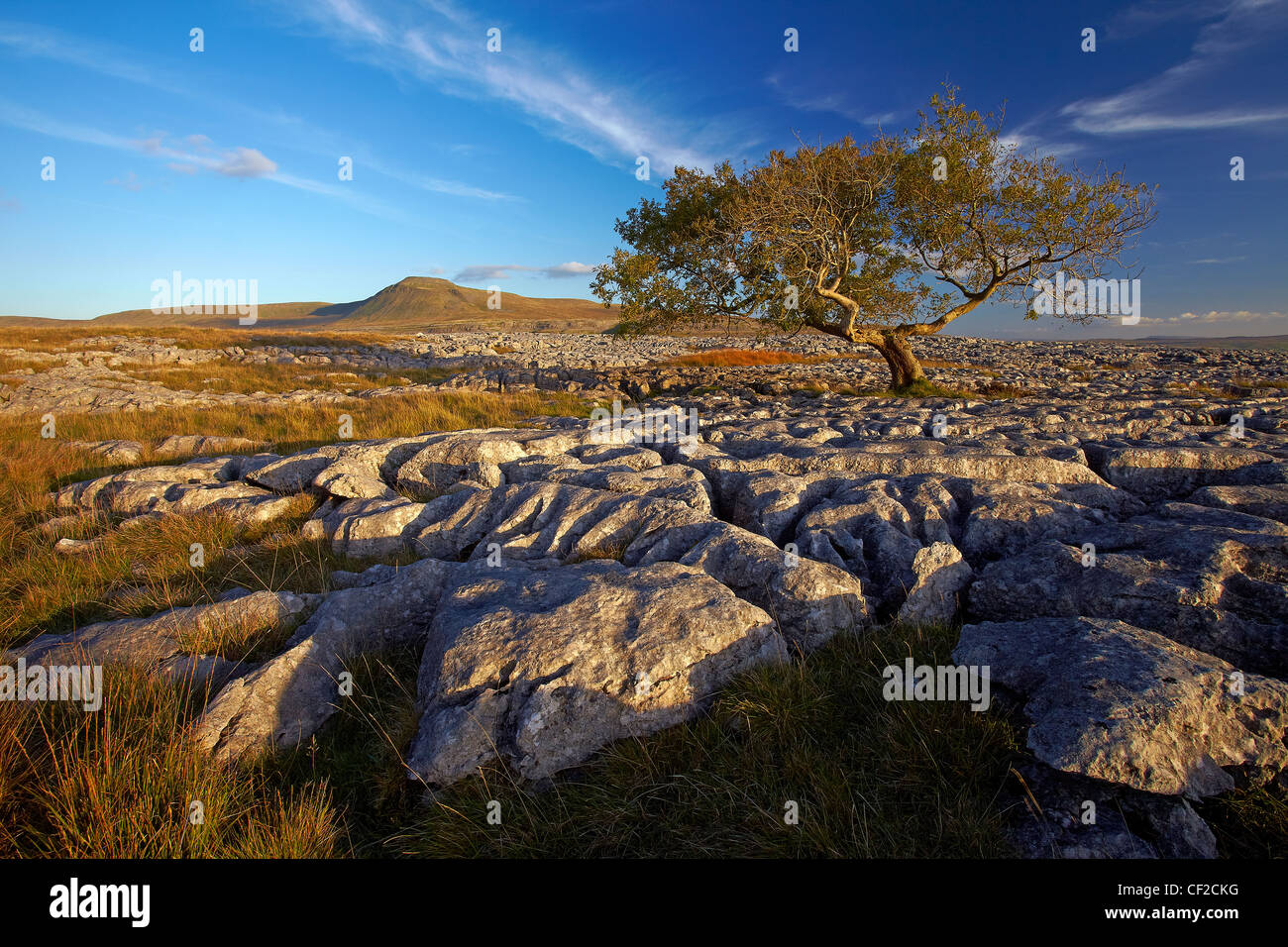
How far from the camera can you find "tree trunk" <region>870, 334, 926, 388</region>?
2001 cm

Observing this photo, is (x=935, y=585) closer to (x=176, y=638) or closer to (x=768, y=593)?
(x=768, y=593)

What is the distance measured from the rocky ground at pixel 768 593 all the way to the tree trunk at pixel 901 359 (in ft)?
38.5

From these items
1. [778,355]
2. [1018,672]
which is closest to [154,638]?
[1018,672]

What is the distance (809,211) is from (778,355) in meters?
25.6

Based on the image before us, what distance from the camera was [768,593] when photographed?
174 inches

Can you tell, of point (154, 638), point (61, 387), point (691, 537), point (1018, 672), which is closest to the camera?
point (1018, 672)

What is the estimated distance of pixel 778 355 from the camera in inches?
1644

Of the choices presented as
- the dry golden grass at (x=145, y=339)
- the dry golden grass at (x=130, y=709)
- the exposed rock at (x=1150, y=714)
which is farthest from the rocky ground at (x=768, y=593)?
the dry golden grass at (x=145, y=339)

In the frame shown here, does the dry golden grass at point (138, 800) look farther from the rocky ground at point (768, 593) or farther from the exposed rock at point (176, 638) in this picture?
the exposed rock at point (176, 638)

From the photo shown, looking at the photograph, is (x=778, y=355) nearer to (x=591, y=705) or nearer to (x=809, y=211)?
(x=809, y=211)

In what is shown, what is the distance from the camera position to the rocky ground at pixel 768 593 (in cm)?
282

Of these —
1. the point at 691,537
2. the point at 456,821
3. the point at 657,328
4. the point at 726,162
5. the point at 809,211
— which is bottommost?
the point at 456,821
